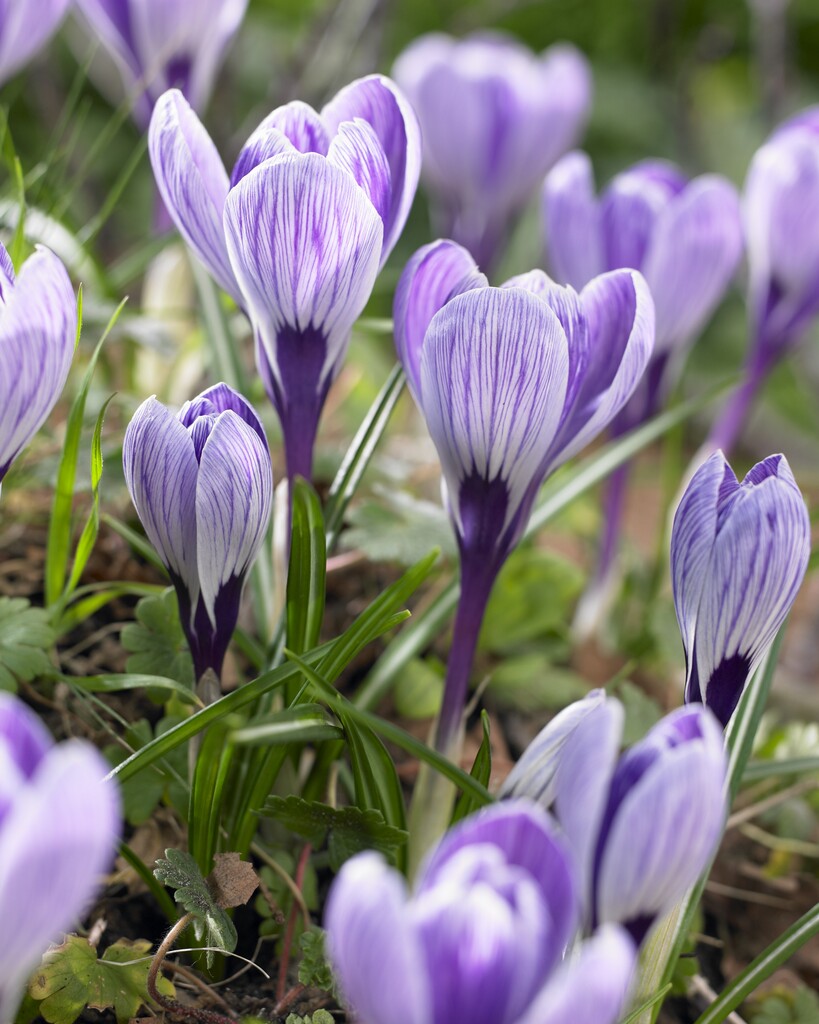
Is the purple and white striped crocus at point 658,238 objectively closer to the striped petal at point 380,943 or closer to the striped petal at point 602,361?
the striped petal at point 602,361

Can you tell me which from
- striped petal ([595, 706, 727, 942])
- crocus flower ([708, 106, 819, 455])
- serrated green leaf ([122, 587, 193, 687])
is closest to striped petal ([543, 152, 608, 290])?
crocus flower ([708, 106, 819, 455])

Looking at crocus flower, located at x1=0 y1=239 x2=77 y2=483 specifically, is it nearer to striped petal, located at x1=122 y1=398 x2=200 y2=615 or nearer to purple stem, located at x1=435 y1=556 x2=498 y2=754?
striped petal, located at x1=122 y1=398 x2=200 y2=615

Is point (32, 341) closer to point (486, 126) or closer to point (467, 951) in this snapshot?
point (467, 951)

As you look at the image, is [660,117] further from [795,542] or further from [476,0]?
[795,542]

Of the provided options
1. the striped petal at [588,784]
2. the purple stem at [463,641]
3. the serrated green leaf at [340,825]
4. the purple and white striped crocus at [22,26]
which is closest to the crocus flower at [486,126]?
the purple and white striped crocus at [22,26]

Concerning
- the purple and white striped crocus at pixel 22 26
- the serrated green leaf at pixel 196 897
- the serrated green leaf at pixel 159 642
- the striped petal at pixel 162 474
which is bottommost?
the serrated green leaf at pixel 196 897

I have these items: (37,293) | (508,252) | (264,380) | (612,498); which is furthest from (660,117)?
(37,293)
